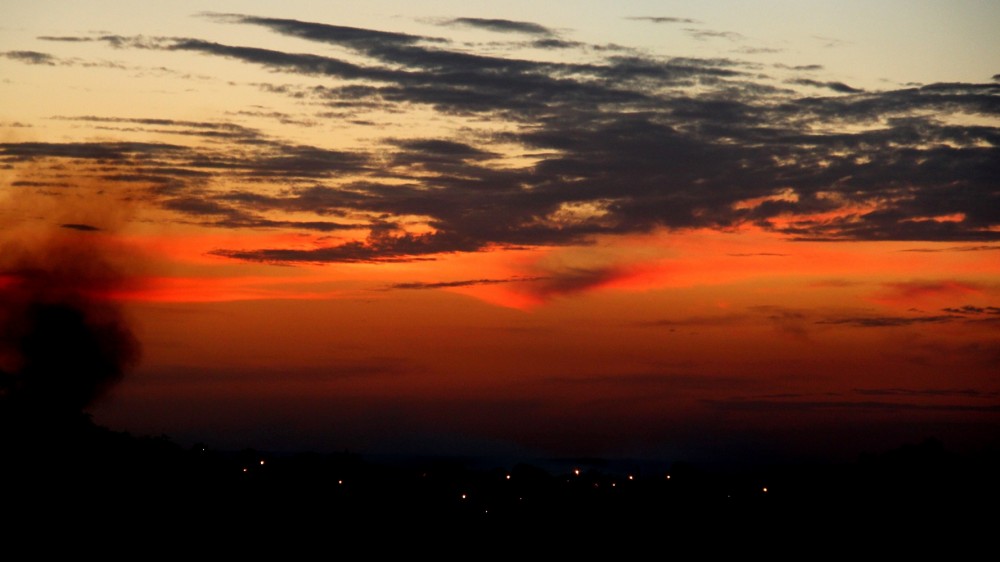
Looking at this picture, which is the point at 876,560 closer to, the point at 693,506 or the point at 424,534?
the point at 424,534

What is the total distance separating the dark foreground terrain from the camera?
200 feet

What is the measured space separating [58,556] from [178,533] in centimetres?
869

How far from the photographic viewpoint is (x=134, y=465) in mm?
74812

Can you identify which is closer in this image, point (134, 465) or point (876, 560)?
point (876, 560)

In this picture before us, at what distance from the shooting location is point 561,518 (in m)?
83.2

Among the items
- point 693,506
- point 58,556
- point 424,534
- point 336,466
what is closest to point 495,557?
point 424,534

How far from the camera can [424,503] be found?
8431cm

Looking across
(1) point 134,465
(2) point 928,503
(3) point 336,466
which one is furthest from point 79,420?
(2) point 928,503

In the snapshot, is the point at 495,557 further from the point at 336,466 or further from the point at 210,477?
the point at 336,466

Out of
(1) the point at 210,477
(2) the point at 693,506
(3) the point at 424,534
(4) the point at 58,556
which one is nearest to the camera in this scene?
(4) the point at 58,556

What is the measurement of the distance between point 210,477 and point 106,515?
1961cm

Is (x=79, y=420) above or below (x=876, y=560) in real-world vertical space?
above

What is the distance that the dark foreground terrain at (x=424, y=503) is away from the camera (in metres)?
61.0

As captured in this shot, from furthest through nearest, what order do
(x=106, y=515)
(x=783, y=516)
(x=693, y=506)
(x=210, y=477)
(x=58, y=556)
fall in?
(x=693, y=506) → (x=783, y=516) → (x=210, y=477) → (x=106, y=515) → (x=58, y=556)
